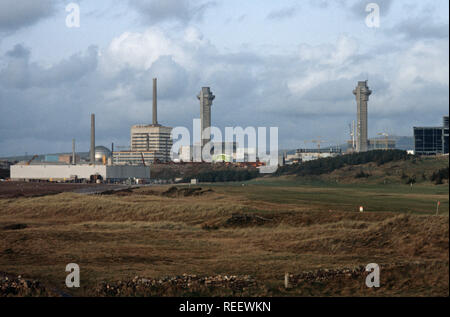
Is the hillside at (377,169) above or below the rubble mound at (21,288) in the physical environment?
above

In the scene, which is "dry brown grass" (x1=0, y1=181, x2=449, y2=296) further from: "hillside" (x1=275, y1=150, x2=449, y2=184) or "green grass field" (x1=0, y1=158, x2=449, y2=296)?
"hillside" (x1=275, y1=150, x2=449, y2=184)

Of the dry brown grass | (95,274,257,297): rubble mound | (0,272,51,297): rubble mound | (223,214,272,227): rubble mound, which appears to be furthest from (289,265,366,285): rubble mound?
(223,214,272,227): rubble mound

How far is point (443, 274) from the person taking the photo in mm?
21859

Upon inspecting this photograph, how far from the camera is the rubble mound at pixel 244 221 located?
67.5 meters

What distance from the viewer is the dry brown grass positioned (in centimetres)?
2838

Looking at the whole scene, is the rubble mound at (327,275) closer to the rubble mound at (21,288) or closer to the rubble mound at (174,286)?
the rubble mound at (174,286)

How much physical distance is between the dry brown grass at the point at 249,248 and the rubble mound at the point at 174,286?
132 centimetres

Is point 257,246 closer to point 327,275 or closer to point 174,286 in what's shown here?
point 327,275

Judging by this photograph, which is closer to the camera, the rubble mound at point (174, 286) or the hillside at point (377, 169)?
the rubble mound at point (174, 286)

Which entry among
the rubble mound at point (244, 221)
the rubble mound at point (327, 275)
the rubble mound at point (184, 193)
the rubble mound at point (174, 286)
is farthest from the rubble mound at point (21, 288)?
the rubble mound at point (184, 193)
